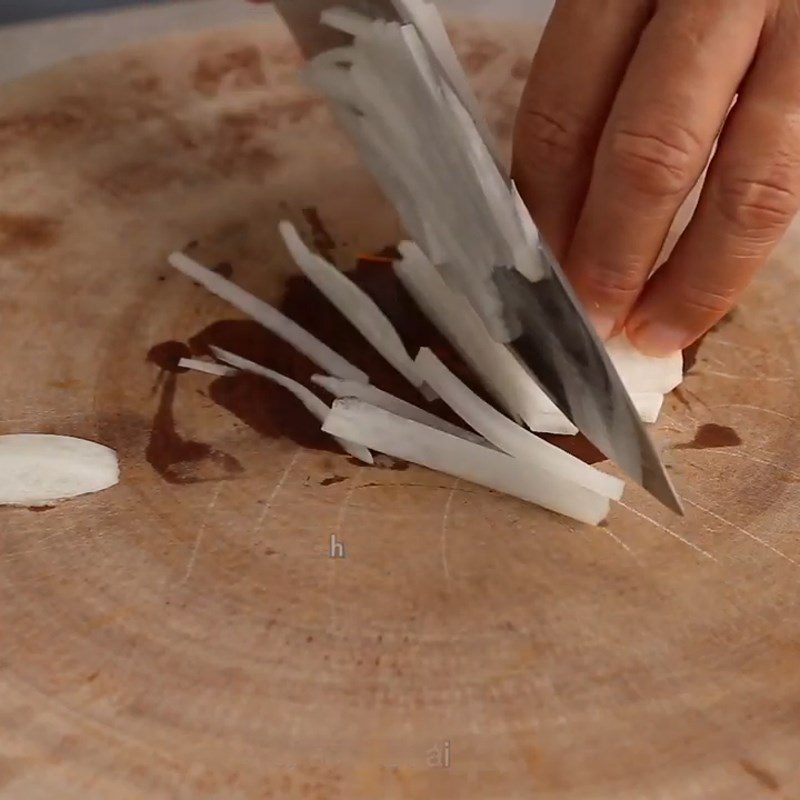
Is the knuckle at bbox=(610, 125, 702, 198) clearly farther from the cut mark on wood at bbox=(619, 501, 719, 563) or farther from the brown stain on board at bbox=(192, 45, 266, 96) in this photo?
the brown stain on board at bbox=(192, 45, 266, 96)

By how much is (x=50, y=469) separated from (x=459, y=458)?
0.34 metres

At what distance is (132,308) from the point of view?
1.01m

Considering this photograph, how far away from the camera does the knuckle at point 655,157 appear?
79 cm

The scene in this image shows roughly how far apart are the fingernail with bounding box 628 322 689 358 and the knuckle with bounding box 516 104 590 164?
0.17 meters

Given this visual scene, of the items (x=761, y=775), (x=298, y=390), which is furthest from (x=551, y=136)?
(x=761, y=775)

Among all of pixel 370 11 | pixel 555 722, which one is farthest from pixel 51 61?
pixel 555 722

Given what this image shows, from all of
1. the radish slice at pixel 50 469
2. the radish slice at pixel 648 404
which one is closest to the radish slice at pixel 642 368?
the radish slice at pixel 648 404

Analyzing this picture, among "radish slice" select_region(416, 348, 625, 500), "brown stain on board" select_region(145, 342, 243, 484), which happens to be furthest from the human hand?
"brown stain on board" select_region(145, 342, 243, 484)

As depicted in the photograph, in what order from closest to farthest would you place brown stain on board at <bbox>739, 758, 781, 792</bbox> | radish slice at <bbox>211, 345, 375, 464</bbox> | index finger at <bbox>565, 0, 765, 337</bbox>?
brown stain on board at <bbox>739, 758, 781, 792</bbox> → index finger at <bbox>565, 0, 765, 337</bbox> → radish slice at <bbox>211, 345, 375, 464</bbox>

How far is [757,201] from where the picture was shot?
0.81m

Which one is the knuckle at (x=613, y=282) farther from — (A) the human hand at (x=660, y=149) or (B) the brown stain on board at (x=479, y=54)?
(B) the brown stain on board at (x=479, y=54)

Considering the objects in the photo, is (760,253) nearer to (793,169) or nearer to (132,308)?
(793,169)

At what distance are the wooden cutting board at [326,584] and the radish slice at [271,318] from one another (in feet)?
0.06

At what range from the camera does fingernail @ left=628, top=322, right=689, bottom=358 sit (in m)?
0.91
